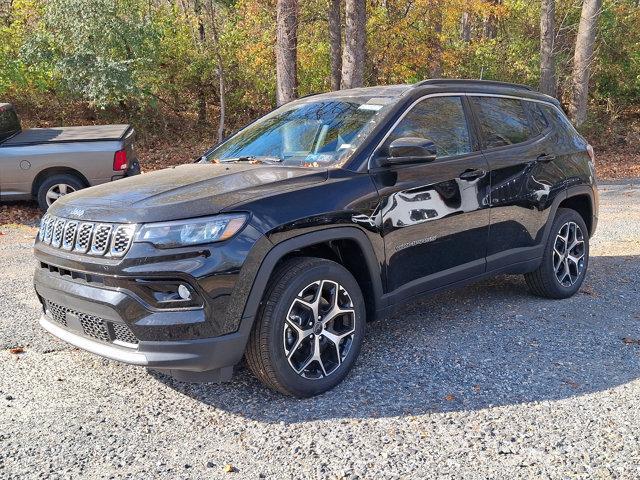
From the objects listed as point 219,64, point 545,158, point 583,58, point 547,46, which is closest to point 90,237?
point 545,158

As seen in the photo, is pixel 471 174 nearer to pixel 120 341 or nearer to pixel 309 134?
pixel 309 134

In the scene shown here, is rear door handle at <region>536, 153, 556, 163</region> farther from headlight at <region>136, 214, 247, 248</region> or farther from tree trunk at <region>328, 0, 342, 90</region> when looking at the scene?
tree trunk at <region>328, 0, 342, 90</region>

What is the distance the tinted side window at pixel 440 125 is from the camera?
4.34 metres

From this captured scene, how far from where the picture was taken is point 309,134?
14.7 feet

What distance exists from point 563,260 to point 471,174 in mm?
1555

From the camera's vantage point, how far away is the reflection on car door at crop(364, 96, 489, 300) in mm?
4078

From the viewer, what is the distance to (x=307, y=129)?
4.55 m

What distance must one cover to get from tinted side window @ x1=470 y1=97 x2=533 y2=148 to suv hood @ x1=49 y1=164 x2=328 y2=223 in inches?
68.5

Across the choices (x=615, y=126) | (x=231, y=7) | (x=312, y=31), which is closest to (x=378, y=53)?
(x=312, y=31)

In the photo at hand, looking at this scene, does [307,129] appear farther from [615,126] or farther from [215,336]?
[615,126]

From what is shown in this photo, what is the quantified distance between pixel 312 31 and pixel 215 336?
16089mm

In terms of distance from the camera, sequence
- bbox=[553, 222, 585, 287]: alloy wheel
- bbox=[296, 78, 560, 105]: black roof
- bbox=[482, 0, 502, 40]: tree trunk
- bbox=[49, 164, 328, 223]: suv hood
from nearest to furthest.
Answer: bbox=[49, 164, 328, 223]: suv hood < bbox=[296, 78, 560, 105]: black roof < bbox=[553, 222, 585, 287]: alloy wheel < bbox=[482, 0, 502, 40]: tree trunk

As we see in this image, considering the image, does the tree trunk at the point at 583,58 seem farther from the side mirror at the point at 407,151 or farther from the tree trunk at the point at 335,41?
the side mirror at the point at 407,151

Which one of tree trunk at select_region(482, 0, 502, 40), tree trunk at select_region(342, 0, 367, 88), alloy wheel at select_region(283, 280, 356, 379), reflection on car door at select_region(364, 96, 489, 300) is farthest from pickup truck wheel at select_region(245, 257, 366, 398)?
tree trunk at select_region(482, 0, 502, 40)
